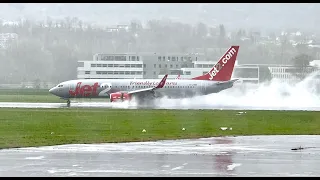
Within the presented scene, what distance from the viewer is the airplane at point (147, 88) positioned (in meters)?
59.9

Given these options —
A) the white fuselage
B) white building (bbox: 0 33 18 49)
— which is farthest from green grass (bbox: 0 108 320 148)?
white building (bbox: 0 33 18 49)

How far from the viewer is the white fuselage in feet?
198

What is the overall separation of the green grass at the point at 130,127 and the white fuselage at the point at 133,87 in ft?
56.9

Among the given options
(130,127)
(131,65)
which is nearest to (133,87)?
(131,65)

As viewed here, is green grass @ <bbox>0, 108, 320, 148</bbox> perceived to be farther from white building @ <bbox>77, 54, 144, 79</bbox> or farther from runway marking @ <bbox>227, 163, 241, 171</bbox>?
white building @ <bbox>77, 54, 144, 79</bbox>

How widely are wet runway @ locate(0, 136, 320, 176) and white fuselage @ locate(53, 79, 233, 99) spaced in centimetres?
3553

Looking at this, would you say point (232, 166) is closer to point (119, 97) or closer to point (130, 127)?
point (130, 127)

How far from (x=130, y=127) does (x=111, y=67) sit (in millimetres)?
44589

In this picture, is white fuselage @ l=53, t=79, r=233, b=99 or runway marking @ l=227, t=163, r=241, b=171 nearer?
runway marking @ l=227, t=163, r=241, b=171

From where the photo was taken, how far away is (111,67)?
76.5 meters

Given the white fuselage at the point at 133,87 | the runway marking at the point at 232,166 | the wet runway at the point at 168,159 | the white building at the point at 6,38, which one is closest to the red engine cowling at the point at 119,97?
the white fuselage at the point at 133,87

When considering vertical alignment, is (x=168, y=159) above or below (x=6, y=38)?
below

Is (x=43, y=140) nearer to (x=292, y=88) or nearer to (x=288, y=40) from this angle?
(x=292, y=88)

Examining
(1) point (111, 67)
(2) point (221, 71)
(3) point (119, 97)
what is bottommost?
(3) point (119, 97)
